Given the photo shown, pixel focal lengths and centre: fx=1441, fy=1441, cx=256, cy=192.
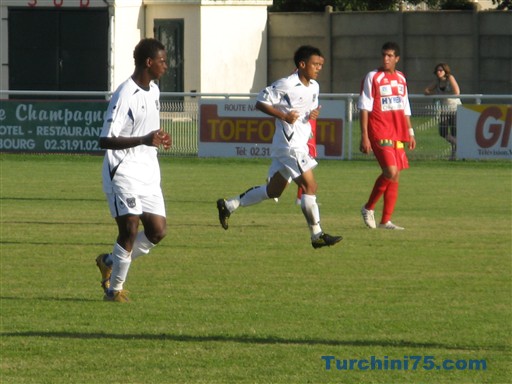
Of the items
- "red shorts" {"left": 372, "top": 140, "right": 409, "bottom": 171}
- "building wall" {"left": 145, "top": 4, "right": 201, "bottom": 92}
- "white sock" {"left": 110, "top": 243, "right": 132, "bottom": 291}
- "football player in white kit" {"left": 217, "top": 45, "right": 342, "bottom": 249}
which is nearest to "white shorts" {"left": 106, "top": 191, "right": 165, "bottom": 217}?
"white sock" {"left": 110, "top": 243, "right": 132, "bottom": 291}

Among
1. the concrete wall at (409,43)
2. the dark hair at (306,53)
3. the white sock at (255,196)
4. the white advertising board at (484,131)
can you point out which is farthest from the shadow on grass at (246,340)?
the concrete wall at (409,43)

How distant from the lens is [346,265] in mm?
13023

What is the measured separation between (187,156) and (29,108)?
312 centimetres

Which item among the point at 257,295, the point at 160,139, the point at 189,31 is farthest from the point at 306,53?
the point at 189,31

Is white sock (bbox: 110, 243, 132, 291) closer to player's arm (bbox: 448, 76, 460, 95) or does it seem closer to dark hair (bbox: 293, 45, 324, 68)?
dark hair (bbox: 293, 45, 324, 68)

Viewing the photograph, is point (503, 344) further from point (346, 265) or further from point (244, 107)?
point (244, 107)

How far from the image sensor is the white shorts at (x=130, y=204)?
34.3 feet

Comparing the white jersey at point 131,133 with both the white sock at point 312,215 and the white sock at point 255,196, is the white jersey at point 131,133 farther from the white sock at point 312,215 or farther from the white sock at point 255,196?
the white sock at point 255,196

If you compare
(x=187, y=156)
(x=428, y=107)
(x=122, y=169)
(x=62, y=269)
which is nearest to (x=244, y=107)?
(x=187, y=156)

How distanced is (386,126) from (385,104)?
0.25 m

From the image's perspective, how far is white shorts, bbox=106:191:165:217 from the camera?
10469 millimetres

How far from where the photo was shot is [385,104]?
16375 mm

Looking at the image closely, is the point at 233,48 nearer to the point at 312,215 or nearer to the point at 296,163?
the point at 296,163

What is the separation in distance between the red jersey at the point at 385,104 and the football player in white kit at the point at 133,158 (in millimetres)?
5959
